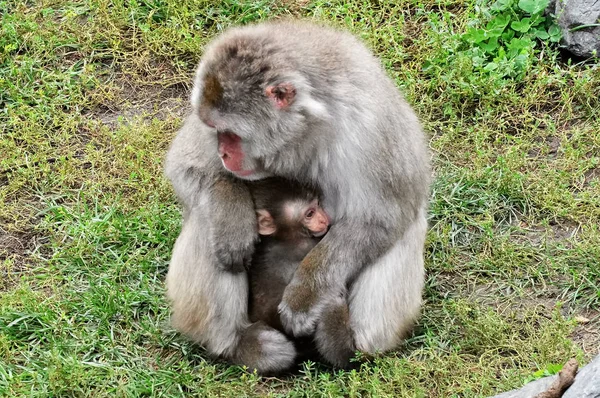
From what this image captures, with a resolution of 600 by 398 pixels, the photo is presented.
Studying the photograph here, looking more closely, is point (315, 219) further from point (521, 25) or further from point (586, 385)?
point (521, 25)

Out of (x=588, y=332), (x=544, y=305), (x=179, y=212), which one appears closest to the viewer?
(x=588, y=332)

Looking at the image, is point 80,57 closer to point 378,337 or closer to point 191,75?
point 191,75

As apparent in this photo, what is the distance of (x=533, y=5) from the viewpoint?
800 centimetres

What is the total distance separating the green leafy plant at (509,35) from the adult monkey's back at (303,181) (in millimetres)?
2123

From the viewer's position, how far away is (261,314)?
19.8 feet

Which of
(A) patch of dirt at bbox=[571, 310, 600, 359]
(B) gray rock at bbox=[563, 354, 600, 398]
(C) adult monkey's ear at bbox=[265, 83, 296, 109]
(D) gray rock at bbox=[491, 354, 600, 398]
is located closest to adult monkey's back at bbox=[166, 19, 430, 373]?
(C) adult monkey's ear at bbox=[265, 83, 296, 109]

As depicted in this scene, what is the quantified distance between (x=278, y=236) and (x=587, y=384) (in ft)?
7.49

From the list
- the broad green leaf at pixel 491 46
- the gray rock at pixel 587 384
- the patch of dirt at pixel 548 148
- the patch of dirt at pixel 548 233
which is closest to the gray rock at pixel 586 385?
the gray rock at pixel 587 384

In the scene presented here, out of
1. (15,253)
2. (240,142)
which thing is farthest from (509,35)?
(15,253)

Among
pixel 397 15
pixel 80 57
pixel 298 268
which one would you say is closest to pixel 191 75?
pixel 80 57

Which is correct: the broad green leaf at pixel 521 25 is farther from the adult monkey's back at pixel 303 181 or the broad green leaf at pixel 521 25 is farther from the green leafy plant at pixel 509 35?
the adult monkey's back at pixel 303 181

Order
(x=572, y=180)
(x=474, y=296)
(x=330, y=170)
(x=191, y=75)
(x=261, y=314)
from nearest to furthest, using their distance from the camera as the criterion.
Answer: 1. (x=330, y=170)
2. (x=261, y=314)
3. (x=474, y=296)
4. (x=572, y=180)
5. (x=191, y=75)

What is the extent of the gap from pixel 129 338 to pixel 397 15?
12.3 feet

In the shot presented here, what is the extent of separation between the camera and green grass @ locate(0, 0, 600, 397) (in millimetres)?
5898
